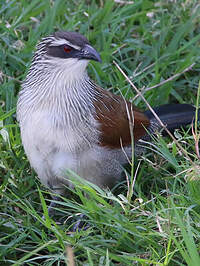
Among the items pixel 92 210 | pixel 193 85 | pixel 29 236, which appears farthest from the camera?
pixel 193 85

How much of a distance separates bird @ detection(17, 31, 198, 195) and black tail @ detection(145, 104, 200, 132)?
1.74 feet

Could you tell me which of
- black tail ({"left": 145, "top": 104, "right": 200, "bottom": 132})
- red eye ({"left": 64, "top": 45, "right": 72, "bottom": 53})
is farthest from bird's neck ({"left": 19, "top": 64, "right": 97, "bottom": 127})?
black tail ({"left": 145, "top": 104, "right": 200, "bottom": 132})

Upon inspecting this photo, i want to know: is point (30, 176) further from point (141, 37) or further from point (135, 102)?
point (141, 37)

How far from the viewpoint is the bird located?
150 inches

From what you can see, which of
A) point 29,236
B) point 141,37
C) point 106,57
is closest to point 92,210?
point 29,236

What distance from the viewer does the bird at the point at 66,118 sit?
3.81 meters

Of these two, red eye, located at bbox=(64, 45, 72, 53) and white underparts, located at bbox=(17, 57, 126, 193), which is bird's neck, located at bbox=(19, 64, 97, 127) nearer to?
white underparts, located at bbox=(17, 57, 126, 193)

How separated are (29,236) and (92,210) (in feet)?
1.68

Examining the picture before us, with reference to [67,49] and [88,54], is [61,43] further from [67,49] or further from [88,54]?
[88,54]

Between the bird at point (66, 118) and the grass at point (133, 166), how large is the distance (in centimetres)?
22

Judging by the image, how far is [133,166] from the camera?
3.65 m

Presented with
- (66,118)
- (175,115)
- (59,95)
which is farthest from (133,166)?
(175,115)

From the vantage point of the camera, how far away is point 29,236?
3.67 meters

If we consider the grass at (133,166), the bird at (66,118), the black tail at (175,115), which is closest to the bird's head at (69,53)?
the bird at (66,118)
